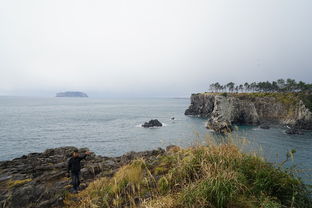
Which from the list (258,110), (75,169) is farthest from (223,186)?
(258,110)

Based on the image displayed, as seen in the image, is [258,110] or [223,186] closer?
[223,186]

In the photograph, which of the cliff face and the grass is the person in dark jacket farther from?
the cliff face

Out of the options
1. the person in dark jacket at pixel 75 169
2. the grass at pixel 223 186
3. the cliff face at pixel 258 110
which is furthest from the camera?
the cliff face at pixel 258 110

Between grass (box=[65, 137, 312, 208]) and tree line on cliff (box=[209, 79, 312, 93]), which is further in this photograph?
tree line on cliff (box=[209, 79, 312, 93])

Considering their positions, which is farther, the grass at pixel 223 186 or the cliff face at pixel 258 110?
the cliff face at pixel 258 110

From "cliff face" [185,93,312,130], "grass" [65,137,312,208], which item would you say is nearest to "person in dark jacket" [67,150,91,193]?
"grass" [65,137,312,208]

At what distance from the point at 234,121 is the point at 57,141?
6382cm

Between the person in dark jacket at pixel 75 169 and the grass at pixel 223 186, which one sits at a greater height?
the grass at pixel 223 186

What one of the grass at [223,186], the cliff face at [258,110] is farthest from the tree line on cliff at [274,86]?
the grass at [223,186]

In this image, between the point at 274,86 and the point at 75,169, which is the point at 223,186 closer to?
the point at 75,169

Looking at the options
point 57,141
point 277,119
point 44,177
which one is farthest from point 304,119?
point 57,141

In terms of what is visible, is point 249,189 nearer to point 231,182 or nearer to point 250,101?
point 231,182

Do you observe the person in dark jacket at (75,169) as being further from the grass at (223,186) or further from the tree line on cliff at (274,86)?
the tree line on cliff at (274,86)

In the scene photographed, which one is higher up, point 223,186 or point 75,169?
point 223,186
